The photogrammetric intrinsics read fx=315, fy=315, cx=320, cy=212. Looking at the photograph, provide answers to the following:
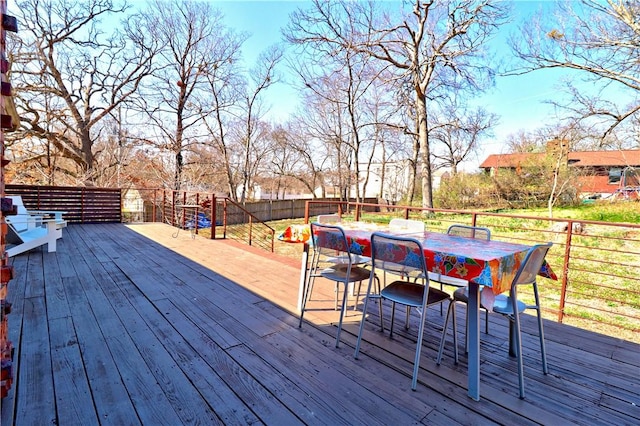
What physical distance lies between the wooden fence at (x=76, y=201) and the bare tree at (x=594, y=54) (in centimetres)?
1022

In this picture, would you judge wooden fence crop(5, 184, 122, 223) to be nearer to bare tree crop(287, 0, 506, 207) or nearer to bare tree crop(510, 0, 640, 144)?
bare tree crop(287, 0, 506, 207)

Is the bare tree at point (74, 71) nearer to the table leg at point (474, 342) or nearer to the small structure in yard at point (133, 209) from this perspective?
the small structure in yard at point (133, 209)

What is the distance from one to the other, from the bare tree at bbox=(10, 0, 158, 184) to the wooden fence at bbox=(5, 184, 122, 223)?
350 centimetres

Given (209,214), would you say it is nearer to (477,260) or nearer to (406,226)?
(406,226)

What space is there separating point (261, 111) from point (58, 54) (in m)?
7.13

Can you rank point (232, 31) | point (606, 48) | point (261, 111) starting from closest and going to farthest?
point (606, 48), point (232, 31), point (261, 111)

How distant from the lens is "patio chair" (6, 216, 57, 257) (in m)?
3.86

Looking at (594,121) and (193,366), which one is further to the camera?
(594,121)

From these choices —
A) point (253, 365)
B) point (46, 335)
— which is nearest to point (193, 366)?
point (253, 365)

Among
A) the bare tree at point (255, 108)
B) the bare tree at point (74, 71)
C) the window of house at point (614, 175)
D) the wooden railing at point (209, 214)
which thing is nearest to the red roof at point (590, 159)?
the window of house at point (614, 175)

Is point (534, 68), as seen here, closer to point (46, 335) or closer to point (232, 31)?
point (46, 335)

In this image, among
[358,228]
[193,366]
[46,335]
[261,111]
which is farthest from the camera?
[261,111]

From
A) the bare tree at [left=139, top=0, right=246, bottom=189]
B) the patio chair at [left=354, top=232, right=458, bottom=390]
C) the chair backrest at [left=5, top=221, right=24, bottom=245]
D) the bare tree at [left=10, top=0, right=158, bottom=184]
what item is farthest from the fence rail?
the bare tree at [left=10, top=0, right=158, bottom=184]

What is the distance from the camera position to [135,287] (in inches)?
122
